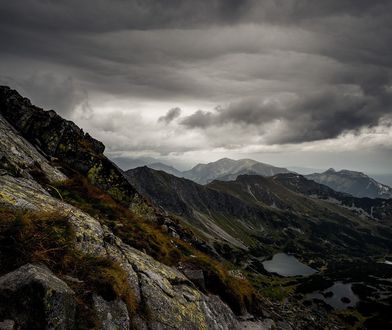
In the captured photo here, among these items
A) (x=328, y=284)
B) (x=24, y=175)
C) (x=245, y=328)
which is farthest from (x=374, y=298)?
(x=24, y=175)

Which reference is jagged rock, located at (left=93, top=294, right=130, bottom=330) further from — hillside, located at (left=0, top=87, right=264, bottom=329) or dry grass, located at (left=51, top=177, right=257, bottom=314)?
dry grass, located at (left=51, top=177, right=257, bottom=314)

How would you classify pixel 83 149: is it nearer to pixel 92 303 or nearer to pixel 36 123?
pixel 36 123

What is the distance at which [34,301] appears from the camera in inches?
374

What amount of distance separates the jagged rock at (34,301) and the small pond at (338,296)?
153m

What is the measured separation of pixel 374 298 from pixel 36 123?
581 ft

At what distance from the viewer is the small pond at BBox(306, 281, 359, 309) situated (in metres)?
141

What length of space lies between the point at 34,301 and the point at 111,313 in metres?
4.53

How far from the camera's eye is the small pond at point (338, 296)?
141 meters

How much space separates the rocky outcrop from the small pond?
130587mm

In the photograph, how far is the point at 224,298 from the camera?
1307 inches

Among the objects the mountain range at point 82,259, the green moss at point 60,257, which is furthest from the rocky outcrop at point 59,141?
the green moss at point 60,257

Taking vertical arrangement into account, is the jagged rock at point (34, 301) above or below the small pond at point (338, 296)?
above

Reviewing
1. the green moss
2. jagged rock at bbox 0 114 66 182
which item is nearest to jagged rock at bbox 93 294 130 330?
the green moss

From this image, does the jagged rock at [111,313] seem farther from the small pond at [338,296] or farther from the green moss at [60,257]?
the small pond at [338,296]
